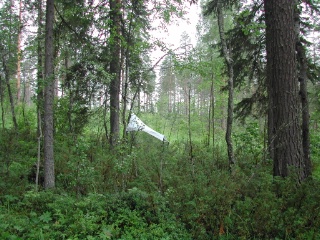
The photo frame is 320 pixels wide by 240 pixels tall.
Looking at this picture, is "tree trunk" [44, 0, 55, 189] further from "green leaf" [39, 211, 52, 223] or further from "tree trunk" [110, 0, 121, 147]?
"tree trunk" [110, 0, 121, 147]

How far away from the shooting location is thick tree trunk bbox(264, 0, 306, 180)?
4848 mm

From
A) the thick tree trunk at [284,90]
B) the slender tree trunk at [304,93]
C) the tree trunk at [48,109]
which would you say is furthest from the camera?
the slender tree trunk at [304,93]

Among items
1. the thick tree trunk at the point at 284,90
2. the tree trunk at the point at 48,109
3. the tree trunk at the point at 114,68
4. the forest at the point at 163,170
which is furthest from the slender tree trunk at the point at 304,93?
the tree trunk at the point at 48,109

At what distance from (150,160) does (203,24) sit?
51.5 feet

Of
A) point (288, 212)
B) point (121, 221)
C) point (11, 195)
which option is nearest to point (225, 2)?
point (288, 212)

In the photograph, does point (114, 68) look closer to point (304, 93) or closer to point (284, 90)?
point (284, 90)

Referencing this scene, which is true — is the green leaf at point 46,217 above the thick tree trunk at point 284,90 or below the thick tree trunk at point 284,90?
below

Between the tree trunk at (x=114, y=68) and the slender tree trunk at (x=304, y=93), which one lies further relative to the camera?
the tree trunk at (x=114, y=68)

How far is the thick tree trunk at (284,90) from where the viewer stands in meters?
4.85

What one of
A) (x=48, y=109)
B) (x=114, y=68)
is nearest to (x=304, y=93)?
(x=114, y=68)

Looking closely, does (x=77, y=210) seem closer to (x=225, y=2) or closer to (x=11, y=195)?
(x=11, y=195)

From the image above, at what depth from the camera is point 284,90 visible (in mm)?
4910

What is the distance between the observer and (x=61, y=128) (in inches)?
345

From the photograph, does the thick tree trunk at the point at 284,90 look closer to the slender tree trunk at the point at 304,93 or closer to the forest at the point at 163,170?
the forest at the point at 163,170
